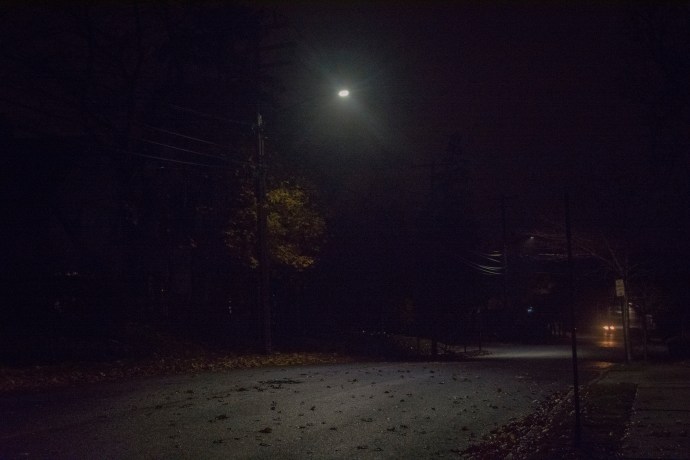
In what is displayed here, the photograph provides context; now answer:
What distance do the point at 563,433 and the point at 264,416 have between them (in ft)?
15.0

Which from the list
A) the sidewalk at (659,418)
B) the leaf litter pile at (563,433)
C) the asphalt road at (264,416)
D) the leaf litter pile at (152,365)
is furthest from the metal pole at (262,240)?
the leaf litter pile at (563,433)

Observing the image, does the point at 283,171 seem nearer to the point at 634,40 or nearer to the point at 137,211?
the point at 137,211

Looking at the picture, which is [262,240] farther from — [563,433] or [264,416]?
[563,433]

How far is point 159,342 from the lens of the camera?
25.9m

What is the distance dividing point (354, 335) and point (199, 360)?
16.5 meters

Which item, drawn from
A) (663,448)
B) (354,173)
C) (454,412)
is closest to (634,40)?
(454,412)

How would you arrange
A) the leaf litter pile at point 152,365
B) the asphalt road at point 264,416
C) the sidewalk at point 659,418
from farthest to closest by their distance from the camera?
the leaf litter pile at point 152,365 < the asphalt road at point 264,416 < the sidewalk at point 659,418

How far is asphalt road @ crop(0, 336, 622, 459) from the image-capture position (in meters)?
9.16

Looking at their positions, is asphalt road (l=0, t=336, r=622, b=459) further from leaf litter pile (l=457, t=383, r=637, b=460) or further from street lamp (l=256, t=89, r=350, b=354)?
street lamp (l=256, t=89, r=350, b=354)

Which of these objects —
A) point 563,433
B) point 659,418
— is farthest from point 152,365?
point 659,418

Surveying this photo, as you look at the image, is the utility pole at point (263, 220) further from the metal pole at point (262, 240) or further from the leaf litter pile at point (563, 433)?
the leaf litter pile at point (563, 433)

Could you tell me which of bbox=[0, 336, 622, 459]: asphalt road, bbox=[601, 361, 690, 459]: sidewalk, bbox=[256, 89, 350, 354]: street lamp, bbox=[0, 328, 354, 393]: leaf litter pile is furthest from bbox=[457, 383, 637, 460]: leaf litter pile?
bbox=[256, 89, 350, 354]: street lamp

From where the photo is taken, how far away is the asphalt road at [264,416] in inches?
361

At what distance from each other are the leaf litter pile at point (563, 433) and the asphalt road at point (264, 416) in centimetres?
38
